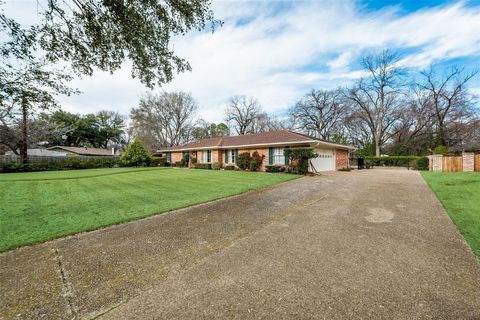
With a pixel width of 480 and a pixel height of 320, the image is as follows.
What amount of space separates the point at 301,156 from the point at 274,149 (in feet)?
10.3

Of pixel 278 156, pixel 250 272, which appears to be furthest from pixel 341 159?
pixel 250 272

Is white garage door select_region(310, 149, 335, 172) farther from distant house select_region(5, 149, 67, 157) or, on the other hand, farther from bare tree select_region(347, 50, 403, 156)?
distant house select_region(5, 149, 67, 157)

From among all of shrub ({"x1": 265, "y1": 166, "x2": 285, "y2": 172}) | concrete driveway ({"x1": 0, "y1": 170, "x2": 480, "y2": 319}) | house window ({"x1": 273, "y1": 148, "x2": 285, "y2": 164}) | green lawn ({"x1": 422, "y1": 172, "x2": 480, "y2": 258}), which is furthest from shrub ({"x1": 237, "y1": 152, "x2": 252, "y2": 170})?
concrete driveway ({"x1": 0, "y1": 170, "x2": 480, "y2": 319})

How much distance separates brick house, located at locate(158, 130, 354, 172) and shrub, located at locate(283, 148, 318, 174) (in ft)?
2.29

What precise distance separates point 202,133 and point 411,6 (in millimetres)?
36448

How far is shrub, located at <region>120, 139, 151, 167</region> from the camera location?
24766 millimetres

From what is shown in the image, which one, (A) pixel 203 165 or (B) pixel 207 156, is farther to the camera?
(B) pixel 207 156

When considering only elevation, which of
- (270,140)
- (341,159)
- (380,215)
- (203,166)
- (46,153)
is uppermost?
(270,140)

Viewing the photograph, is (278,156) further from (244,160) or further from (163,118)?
(163,118)

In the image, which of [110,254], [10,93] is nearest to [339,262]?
[110,254]

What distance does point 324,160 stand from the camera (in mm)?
17344

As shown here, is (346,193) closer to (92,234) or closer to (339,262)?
(339,262)

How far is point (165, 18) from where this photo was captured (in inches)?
180

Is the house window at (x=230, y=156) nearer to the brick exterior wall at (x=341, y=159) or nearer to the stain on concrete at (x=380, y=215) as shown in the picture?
the brick exterior wall at (x=341, y=159)
